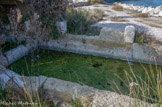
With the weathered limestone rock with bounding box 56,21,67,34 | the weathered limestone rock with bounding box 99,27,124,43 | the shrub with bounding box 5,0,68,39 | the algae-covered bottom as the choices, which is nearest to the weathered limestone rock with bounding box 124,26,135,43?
the weathered limestone rock with bounding box 99,27,124,43

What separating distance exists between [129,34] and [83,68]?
1.64 meters

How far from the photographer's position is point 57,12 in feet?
15.5

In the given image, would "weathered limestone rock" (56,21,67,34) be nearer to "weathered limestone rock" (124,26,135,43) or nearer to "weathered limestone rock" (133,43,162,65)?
"weathered limestone rock" (124,26,135,43)

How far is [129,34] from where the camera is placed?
4.14 m

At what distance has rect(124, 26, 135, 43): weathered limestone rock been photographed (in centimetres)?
412

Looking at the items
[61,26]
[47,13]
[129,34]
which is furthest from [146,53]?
[47,13]

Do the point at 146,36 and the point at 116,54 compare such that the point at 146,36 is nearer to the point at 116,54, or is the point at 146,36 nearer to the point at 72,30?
the point at 116,54

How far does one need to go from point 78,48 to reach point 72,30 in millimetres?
765

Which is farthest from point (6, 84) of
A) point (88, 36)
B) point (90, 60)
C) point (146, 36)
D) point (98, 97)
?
point (146, 36)

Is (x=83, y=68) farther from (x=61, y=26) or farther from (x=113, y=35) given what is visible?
(x=61, y=26)

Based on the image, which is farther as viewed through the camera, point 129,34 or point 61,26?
point 61,26

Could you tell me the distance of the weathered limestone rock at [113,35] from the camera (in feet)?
14.2

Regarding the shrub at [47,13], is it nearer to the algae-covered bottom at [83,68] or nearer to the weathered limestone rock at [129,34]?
the algae-covered bottom at [83,68]

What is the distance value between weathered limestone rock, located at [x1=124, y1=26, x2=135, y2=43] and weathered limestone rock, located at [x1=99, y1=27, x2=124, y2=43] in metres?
0.15
